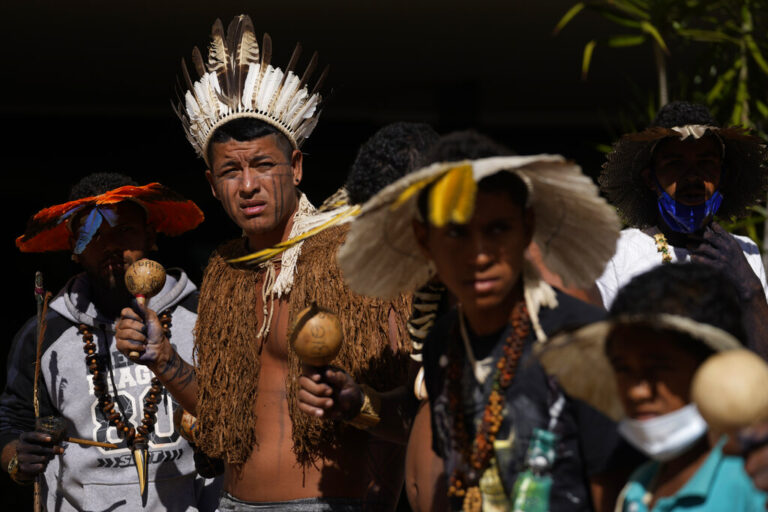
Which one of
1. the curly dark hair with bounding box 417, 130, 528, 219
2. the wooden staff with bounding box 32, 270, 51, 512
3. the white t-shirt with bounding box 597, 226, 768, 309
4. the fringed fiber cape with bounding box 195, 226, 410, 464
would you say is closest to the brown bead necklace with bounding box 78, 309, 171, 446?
the wooden staff with bounding box 32, 270, 51, 512

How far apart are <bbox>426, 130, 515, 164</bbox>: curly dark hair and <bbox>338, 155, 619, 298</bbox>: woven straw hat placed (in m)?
0.08

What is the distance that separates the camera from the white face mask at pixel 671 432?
1836 millimetres

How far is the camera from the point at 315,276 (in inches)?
135

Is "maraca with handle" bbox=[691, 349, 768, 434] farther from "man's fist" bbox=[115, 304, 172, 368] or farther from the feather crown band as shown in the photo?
the feather crown band

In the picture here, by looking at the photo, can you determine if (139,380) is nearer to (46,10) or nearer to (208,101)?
(208,101)

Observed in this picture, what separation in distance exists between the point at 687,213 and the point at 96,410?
7.87ft

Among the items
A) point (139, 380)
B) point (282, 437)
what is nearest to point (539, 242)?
A: point (282, 437)

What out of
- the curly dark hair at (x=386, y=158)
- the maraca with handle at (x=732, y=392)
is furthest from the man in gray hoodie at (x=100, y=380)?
the maraca with handle at (x=732, y=392)

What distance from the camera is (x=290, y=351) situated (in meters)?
3.39

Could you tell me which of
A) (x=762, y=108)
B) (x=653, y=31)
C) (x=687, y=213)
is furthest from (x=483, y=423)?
(x=762, y=108)

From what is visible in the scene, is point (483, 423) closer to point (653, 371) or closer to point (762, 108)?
point (653, 371)

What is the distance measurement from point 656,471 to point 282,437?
5.49 ft

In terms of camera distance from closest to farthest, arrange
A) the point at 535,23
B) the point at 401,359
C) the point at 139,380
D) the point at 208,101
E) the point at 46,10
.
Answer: the point at 401,359
the point at 208,101
the point at 139,380
the point at 46,10
the point at 535,23

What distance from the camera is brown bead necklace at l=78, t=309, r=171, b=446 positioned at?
4.04m
